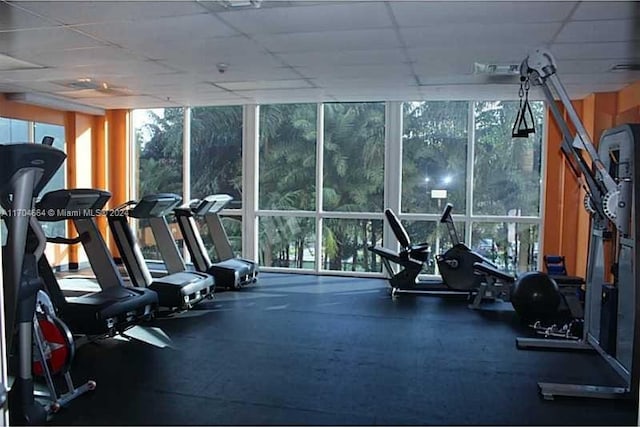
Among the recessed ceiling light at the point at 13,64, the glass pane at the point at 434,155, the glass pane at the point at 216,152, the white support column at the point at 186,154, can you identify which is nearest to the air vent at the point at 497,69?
the glass pane at the point at 434,155

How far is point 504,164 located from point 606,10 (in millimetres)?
3896

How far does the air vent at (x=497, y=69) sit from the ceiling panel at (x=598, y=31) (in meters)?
0.88

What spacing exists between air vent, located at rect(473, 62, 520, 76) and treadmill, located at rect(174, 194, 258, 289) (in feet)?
11.5

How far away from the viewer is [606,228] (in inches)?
160

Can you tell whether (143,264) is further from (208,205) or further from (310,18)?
→ (310,18)

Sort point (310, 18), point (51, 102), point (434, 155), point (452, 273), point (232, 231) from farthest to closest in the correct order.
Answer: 1. point (232, 231)
2. point (434, 155)
3. point (51, 102)
4. point (452, 273)
5. point (310, 18)

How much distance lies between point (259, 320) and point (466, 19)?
10.9ft

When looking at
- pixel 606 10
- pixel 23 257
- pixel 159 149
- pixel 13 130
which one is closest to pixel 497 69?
pixel 606 10

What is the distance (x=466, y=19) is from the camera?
11.6 feet

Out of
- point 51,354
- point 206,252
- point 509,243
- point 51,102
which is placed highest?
point 51,102

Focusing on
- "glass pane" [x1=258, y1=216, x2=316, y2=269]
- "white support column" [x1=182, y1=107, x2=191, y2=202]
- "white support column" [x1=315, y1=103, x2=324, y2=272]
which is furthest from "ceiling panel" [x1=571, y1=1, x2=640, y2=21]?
"white support column" [x1=182, y1=107, x2=191, y2=202]

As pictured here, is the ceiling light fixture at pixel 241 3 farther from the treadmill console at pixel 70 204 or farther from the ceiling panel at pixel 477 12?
the treadmill console at pixel 70 204

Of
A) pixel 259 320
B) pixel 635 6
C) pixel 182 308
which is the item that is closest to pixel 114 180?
pixel 182 308

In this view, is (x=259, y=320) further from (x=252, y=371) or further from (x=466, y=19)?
(x=466, y=19)
